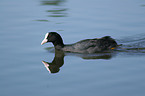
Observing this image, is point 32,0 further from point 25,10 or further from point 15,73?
point 15,73

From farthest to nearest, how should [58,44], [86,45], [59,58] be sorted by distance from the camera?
[58,44], [86,45], [59,58]

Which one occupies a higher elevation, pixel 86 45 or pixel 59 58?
pixel 86 45

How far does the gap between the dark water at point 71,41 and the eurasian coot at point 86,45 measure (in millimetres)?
284

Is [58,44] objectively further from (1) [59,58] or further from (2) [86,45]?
(2) [86,45]

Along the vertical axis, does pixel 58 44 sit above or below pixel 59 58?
above

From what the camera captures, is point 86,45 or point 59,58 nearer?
point 59,58

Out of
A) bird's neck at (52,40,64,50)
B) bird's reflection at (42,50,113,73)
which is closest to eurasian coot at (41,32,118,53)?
bird's neck at (52,40,64,50)

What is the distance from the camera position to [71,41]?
1133 centimetres

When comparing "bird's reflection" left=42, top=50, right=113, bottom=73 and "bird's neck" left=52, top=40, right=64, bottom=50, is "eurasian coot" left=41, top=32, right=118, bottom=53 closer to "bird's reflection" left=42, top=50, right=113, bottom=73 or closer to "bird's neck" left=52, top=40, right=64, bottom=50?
"bird's neck" left=52, top=40, right=64, bottom=50

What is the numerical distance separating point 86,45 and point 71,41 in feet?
3.19

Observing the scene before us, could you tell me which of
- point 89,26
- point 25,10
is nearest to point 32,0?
point 25,10

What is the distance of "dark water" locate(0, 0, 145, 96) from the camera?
7520 mm

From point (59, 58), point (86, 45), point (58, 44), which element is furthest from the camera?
point (58, 44)

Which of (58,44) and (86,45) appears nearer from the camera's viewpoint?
(86,45)
